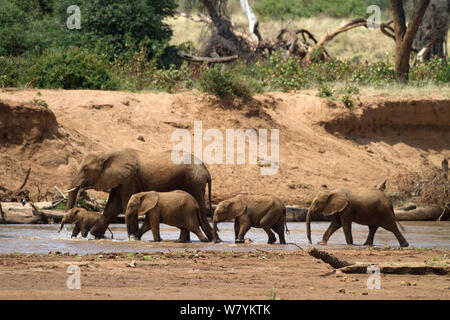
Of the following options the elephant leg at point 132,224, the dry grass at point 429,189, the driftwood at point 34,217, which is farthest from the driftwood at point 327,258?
the dry grass at point 429,189

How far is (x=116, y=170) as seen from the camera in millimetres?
15516

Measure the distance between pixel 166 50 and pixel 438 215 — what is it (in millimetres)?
14112

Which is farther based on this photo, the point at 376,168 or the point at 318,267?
the point at 376,168

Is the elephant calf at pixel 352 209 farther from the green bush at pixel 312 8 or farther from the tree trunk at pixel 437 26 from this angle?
the green bush at pixel 312 8

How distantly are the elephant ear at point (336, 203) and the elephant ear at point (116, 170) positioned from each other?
3.41 m

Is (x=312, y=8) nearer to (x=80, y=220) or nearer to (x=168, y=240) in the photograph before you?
(x=168, y=240)

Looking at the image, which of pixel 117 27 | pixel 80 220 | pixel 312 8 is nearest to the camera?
pixel 80 220

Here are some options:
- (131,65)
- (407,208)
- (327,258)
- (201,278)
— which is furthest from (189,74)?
(201,278)

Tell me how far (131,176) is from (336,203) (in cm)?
358

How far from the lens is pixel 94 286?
895cm

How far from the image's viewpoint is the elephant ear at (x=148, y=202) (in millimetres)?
14210

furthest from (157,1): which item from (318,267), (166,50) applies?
(318,267)

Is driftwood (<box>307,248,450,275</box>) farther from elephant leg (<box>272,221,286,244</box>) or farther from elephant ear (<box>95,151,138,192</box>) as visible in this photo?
elephant ear (<box>95,151,138,192</box>)
